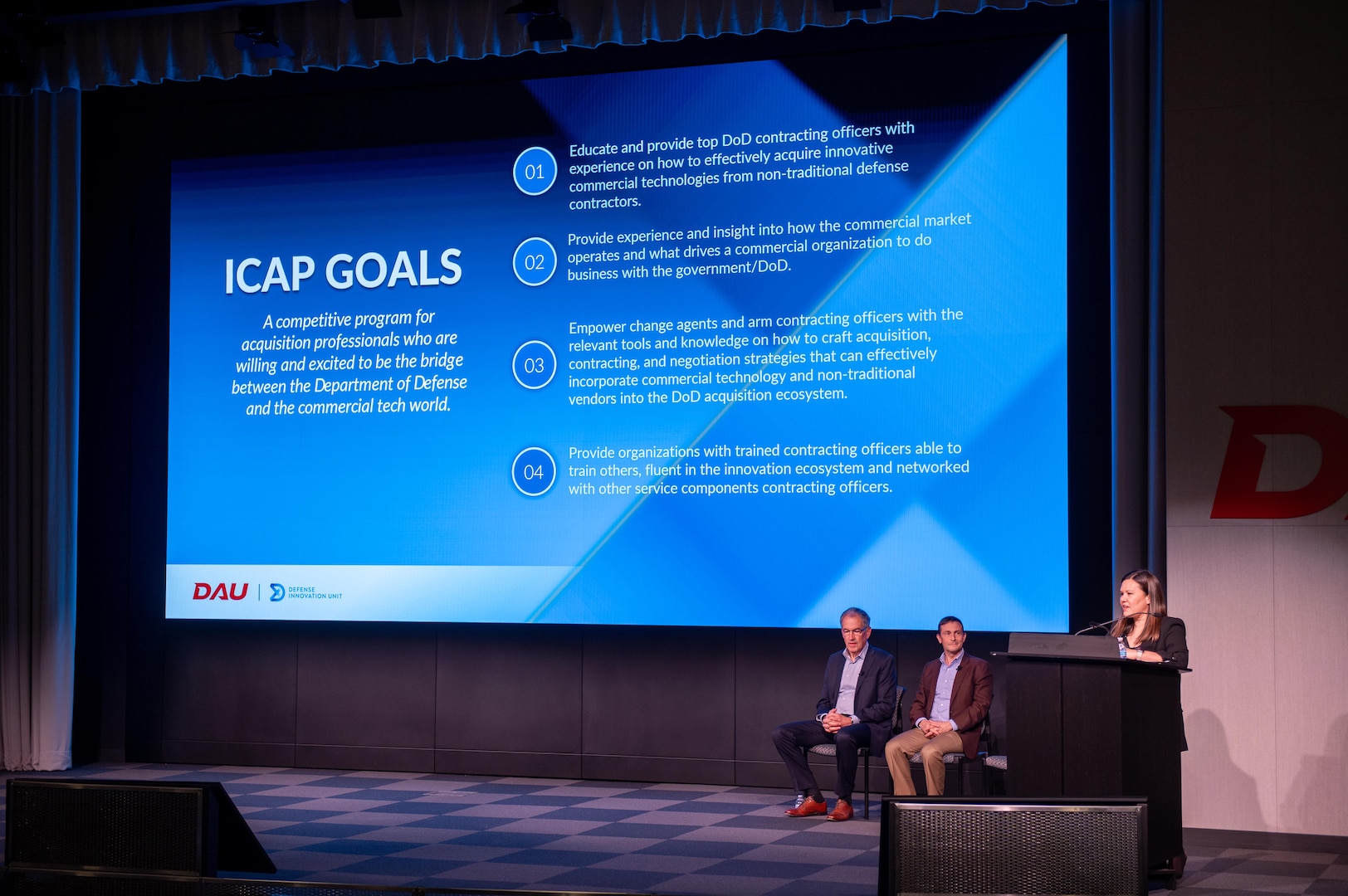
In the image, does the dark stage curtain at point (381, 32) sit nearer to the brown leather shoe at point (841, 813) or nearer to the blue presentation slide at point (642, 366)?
the blue presentation slide at point (642, 366)

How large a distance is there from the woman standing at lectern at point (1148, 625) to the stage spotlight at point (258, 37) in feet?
17.0

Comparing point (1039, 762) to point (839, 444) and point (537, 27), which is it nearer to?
point (839, 444)

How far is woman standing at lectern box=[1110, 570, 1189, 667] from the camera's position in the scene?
5441mm

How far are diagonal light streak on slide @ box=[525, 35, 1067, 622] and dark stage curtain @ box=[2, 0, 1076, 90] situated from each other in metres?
0.36

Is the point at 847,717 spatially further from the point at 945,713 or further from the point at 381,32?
the point at 381,32

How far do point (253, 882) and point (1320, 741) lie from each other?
4.83 metres

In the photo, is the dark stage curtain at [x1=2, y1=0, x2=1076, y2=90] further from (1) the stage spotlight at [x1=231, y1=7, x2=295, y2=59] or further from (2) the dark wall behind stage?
(2) the dark wall behind stage

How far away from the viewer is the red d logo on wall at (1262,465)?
6066 millimetres

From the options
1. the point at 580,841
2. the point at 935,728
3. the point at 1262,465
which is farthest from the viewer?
the point at 935,728

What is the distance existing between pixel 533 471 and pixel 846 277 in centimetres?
192

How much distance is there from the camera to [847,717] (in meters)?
6.66

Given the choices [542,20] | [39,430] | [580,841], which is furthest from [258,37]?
[580,841]

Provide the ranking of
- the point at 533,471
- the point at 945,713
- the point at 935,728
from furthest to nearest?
the point at 533,471 → the point at 945,713 → the point at 935,728

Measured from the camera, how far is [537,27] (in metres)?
7.24
